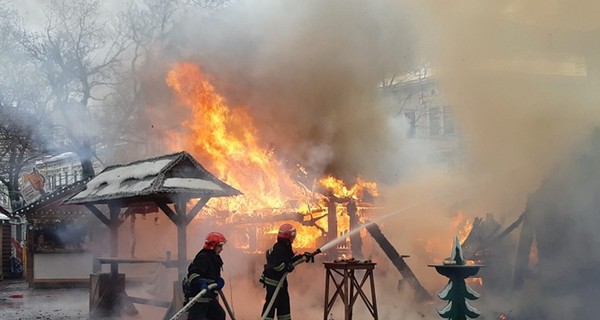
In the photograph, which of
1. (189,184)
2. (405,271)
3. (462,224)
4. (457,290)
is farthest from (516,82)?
(457,290)

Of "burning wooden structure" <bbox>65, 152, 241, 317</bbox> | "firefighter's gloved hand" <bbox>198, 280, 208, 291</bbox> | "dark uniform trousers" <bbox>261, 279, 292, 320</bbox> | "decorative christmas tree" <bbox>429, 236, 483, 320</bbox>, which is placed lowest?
"dark uniform trousers" <bbox>261, 279, 292, 320</bbox>

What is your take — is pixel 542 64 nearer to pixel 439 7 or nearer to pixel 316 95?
pixel 439 7

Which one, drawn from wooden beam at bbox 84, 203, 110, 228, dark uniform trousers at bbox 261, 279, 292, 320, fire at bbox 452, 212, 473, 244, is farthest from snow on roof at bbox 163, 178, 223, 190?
fire at bbox 452, 212, 473, 244

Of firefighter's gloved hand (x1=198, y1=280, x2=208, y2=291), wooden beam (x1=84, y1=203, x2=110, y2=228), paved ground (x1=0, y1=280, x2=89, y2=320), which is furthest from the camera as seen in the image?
paved ground (x1=0, y1=280, x2=89, y2=320)

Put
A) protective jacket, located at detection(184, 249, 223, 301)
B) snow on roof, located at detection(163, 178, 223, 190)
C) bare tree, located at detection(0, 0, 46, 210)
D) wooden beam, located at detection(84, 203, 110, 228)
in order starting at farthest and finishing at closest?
bare tree, located at detection(0, 0, 46, 210) → wooden beam, located at detection(84, 203, 110, 228) → snow on roof, located at detection(163, 178, 223, 190) → protective jacket, located at detection(184, 249, 223, 301)

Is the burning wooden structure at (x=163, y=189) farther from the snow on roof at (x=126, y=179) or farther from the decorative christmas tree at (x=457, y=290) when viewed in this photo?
the decorative christmas tree at (x=457, y=290)

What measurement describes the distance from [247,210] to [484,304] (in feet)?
19.7

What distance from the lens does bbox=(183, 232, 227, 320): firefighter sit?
822 cm

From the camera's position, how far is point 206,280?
8.23 meters

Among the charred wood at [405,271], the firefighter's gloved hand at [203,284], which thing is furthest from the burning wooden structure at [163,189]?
the charred wood at [405,271]

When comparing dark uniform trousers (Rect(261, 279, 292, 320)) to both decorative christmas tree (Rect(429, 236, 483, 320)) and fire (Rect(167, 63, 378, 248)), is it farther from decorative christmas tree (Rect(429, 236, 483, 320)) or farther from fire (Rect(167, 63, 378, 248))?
fire (Rect(167, 63, 378, 248))

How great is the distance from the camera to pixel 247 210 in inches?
593

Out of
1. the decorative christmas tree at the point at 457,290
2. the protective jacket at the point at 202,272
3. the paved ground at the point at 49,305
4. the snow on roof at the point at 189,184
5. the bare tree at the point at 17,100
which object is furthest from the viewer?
the bare tree at the point at 17,100

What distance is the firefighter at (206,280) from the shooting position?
8.22 meters
